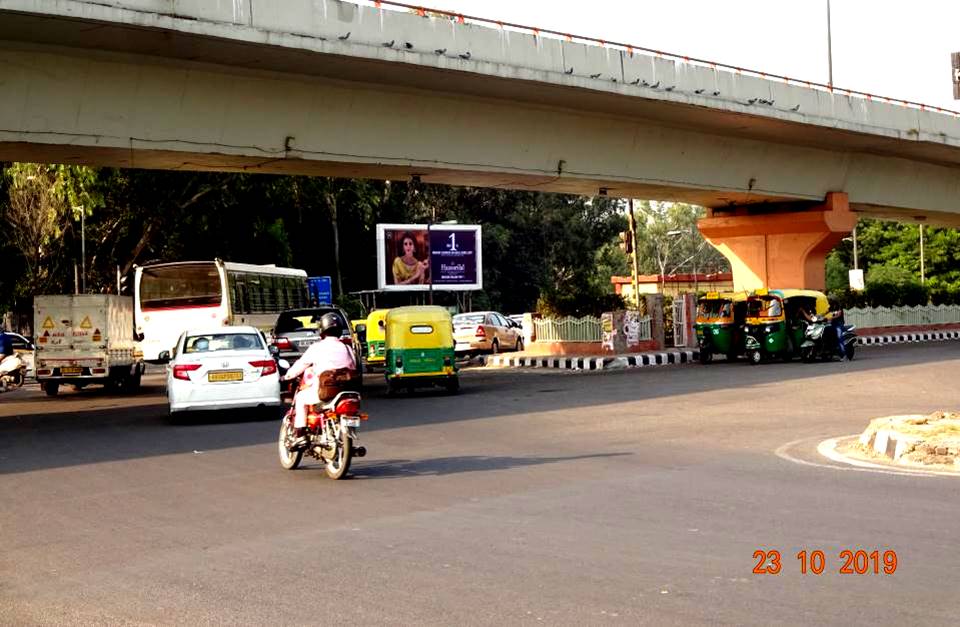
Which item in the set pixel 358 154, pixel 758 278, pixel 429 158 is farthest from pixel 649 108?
pixel 758 278

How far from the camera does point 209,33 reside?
2073 cm

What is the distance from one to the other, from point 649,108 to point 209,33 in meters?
13.9

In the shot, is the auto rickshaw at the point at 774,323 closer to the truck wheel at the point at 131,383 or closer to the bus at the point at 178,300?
the bus at the point at 178,300

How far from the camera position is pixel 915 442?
12.5m

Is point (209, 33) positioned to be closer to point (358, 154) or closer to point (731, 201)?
point (358, 154)

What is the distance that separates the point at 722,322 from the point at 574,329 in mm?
5740

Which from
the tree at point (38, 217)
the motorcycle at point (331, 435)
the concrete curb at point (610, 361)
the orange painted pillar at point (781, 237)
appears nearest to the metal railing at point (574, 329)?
the concrete curb at point (610, 361)

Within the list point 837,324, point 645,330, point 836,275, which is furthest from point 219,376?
point 836,275

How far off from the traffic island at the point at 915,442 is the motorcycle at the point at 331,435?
5417 millimetres

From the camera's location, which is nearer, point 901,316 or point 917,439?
point 917,439

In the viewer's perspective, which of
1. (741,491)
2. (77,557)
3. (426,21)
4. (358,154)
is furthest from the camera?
(358,154)

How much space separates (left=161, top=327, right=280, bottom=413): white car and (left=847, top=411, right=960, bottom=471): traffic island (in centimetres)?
949

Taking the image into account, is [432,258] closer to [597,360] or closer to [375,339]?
[375,339]

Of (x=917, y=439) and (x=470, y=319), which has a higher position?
(x=470, y=319)
